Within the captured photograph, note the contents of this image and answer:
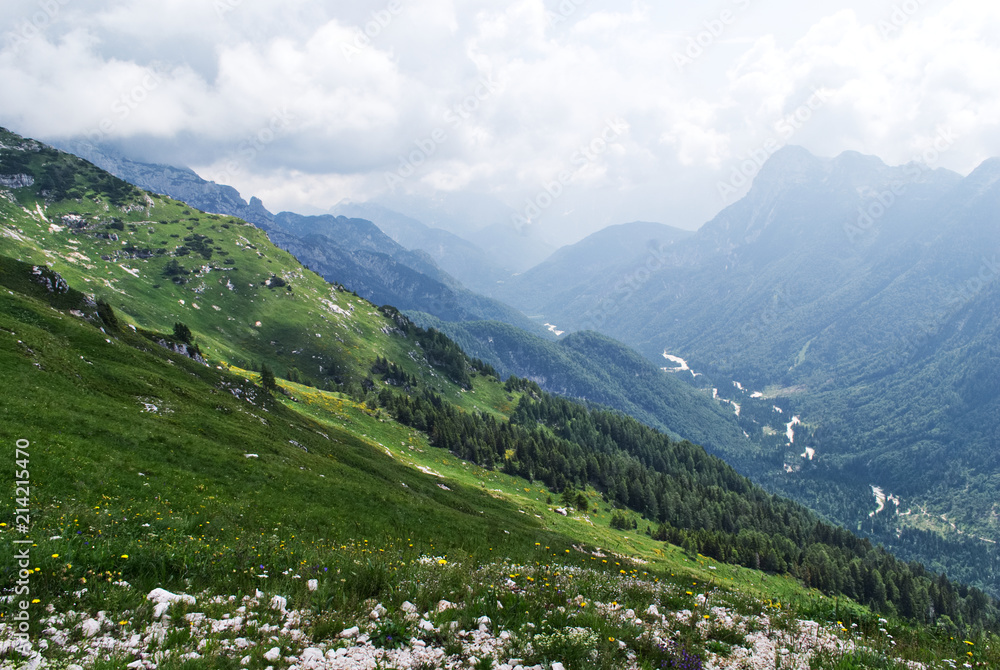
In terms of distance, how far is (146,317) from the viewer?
155 metres

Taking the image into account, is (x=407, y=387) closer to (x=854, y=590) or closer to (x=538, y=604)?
(x=854, y=590)

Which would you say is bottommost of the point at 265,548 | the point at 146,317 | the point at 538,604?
the point at 146,317

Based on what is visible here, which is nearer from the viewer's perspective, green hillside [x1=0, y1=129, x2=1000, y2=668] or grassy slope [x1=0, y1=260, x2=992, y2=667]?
green hillside [x1=0, y1=129, x2=1000, y2=668]

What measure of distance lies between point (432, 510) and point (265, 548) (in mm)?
32391

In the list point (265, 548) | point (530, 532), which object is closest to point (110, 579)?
point (265, 548)

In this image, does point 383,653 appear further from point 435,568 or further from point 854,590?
point 854,590

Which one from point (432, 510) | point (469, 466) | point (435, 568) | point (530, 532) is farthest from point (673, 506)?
point (435, 568)

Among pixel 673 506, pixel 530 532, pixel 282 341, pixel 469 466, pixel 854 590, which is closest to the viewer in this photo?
pixel 530 532

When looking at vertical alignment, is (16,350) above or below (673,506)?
above

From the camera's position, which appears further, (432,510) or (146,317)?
(146,317)

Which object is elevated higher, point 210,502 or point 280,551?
point 280,551

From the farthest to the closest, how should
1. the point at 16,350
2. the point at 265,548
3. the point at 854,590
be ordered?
the point at 854,590 < the point at 16,350 < the point at 265,548

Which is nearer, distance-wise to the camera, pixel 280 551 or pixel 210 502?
pixel 280 551

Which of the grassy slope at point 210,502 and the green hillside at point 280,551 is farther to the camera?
the grassy slope at point 210,502
